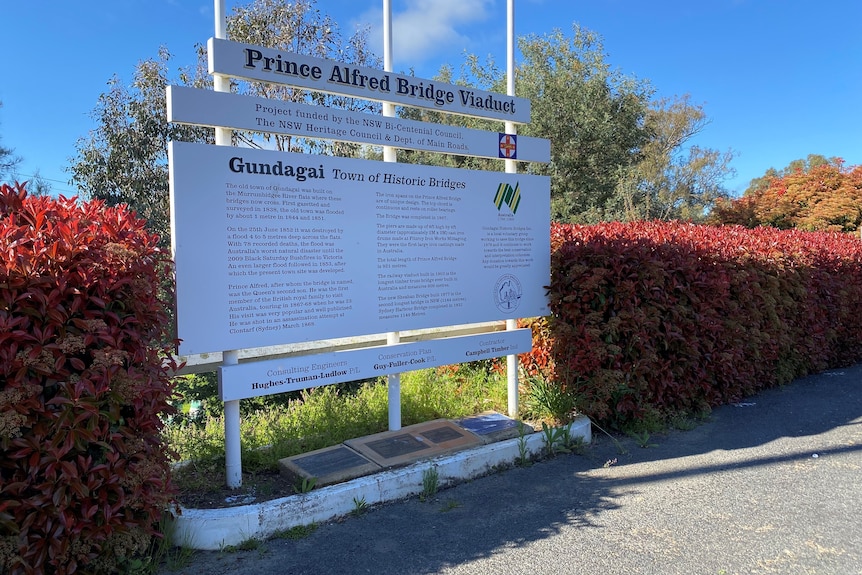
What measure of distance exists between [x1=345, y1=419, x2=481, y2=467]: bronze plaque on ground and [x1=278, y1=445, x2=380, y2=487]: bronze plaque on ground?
99mm

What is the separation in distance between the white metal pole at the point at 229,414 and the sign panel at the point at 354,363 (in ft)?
0.32

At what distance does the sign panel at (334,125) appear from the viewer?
3637mm

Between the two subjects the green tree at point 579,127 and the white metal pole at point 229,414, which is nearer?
the white metal pole at point 229,414

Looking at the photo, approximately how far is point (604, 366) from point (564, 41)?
13.7m

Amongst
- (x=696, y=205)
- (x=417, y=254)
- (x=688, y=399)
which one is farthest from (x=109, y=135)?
(x=696, y=205)

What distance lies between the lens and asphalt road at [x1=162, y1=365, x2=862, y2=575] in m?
3.17

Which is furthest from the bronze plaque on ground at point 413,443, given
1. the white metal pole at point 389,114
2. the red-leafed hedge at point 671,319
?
the red-leafed hedge at point 671,319

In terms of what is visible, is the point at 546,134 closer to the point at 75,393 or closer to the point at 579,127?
the point at 579,127

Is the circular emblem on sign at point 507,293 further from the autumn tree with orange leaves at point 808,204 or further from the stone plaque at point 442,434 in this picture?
the autumn tree with orange leaves at point 808,204

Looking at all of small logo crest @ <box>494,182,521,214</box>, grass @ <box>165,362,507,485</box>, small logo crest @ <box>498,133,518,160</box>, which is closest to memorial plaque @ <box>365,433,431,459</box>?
grass @ <box>165,362,507,485</box>

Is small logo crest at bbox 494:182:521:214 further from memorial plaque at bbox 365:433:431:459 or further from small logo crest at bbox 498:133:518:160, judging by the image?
memorial plaque at bbox 365:433:431:459

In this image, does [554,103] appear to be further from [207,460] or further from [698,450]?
[207,460]

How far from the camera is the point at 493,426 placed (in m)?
5.03

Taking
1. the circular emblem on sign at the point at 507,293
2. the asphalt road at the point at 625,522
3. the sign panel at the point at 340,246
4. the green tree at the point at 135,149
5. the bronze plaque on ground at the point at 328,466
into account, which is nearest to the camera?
the asphalt road at the point at 625,522
